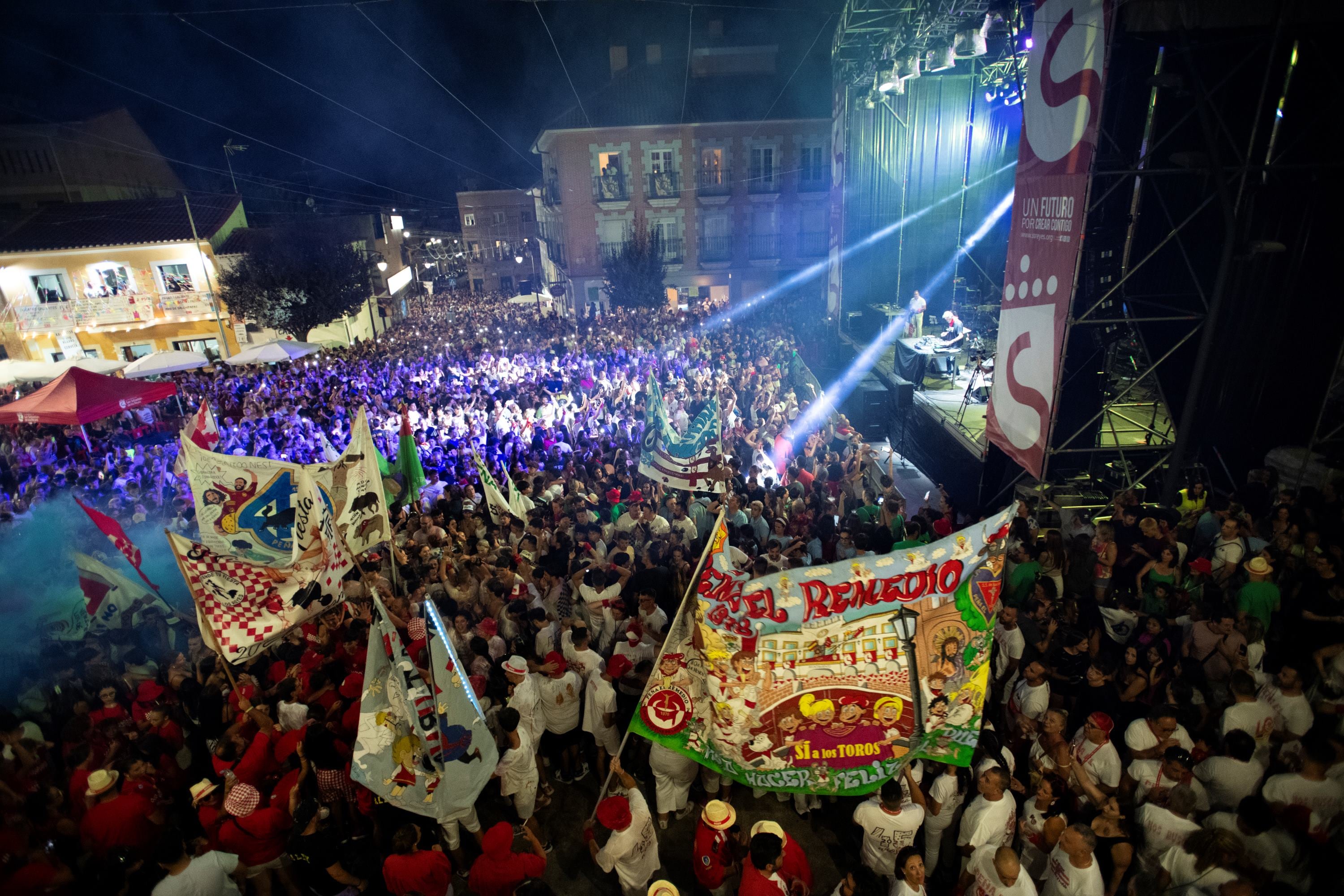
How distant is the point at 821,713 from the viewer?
4188mm

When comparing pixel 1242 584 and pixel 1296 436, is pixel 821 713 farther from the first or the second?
pixel 1296 436

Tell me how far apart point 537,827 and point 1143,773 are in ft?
13.7

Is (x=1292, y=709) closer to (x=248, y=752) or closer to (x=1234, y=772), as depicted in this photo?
(x=1234, y=772)

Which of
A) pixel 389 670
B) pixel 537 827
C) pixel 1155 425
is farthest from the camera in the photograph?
pixel 1155 425

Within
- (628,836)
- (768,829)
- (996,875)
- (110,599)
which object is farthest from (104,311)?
(996,875)

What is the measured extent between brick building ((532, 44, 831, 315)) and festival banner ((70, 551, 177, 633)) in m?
27.8

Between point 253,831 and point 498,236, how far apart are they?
197ft

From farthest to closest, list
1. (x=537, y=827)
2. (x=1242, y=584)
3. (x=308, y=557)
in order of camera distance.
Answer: (x=308, y=557) < (x=1242, y=584) < (x=537, y=827)

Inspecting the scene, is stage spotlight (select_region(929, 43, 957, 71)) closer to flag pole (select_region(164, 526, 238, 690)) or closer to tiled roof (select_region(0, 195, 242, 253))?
Answer: flag pole (select_region(164, 526, 238, 690))

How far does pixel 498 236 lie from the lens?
5894 centimetres

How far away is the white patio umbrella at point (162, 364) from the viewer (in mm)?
16250

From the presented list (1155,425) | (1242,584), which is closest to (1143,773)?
(1242,584)

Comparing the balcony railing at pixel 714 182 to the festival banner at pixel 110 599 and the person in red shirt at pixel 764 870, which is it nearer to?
the festival banner at pixel 110 599

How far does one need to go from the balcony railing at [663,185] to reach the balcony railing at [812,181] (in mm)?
5824
